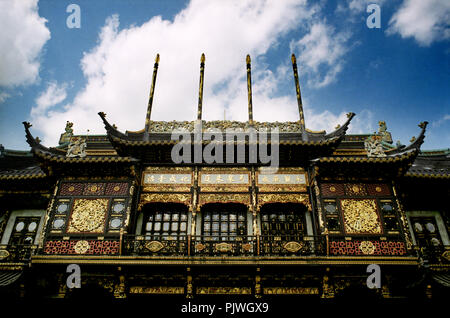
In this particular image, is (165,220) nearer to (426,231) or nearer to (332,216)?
(332,216)

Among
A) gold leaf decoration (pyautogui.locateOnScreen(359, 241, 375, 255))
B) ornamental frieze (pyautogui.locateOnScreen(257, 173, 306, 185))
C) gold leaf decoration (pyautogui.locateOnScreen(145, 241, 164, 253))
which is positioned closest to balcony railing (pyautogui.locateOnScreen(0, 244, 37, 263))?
gold leaf decoration (pyautogui.locateOnScreen(145, 241, 164, 253))

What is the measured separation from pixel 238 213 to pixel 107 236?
15.5 ft

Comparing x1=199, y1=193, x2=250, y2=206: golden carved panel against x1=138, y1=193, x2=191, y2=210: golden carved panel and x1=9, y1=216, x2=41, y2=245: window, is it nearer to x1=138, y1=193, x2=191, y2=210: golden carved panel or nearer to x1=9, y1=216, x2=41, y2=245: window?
x1=138, y1=193, x2=191, y2=210: golden carved panel

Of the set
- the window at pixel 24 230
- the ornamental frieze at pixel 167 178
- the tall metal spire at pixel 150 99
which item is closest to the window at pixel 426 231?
the ornamental frieze at pixel 167 178

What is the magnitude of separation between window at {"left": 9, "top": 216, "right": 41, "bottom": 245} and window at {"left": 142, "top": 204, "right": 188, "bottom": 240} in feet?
14.6

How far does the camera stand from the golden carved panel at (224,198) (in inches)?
445

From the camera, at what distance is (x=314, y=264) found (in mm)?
9352

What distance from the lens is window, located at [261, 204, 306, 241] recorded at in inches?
445

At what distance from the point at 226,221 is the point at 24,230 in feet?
26.1

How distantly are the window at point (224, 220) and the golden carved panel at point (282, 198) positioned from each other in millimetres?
831

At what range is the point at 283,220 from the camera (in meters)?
11.6

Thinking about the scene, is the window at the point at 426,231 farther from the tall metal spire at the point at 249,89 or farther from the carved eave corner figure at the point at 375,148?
the tall metal spire at the point at 249,89
